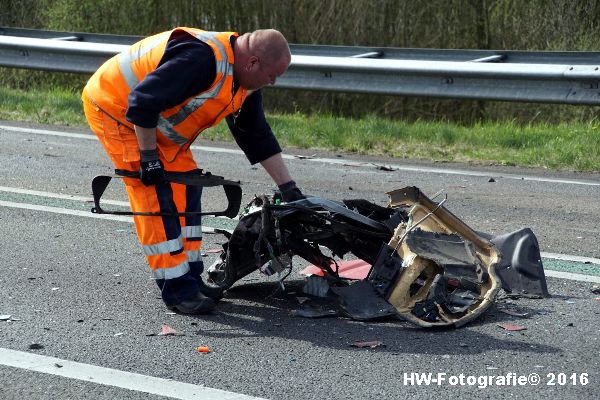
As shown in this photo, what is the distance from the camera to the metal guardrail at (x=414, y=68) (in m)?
9.49

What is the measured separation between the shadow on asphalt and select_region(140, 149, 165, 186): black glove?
2.29 feet

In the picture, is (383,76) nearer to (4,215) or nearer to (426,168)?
(426,168)

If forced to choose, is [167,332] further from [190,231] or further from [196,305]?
[190,231]

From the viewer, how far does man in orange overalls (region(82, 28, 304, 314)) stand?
4.86 metres

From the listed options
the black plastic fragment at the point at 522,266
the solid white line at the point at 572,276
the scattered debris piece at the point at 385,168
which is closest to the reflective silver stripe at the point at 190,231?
the black plastic fragment at the point at 522,266

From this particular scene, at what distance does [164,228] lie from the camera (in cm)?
514

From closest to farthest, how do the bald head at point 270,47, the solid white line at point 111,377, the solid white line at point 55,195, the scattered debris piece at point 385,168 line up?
the solid white line at point 111,377
the bald head at point 270,47
the solid white line at point 55,195
the scattered debris piece at point 385,168

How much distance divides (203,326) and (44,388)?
1005mm

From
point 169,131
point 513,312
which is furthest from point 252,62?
point 513,312

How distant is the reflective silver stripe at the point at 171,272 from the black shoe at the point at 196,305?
125 mm

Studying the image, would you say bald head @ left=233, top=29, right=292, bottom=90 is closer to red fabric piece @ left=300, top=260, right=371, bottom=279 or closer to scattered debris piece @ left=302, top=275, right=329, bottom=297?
scattered debris piece @ left=302, top=275, right=329, bottom=297

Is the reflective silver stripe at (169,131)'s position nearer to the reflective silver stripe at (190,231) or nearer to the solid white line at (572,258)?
the reflective silver stripe at (190,231)

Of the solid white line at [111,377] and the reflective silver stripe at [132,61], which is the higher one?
the reflective silver stripe at [132,61]

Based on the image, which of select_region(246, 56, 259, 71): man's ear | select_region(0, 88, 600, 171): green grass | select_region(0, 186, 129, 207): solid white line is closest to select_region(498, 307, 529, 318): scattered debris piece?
select_region(246, 56, 259, 71): man's ear
